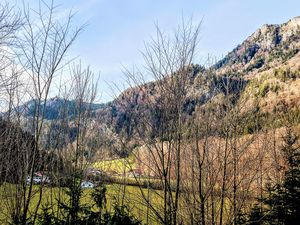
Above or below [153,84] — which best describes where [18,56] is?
above

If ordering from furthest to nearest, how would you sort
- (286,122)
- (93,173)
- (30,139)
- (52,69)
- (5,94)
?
1. (286,122)
2. (93,173)
3. (30,139)
4. (5,94)
5. (52,69)

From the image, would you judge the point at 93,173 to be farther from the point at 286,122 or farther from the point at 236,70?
the point at 286,122

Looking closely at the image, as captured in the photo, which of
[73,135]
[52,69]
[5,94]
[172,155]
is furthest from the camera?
[73,135]

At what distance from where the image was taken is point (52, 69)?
20.7 feet

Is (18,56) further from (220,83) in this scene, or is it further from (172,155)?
(220,83)

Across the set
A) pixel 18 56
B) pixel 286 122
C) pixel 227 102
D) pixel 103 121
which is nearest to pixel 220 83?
pixel 227 102

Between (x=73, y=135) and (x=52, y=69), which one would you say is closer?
(x=52, y=69)

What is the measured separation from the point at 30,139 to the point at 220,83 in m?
4.97

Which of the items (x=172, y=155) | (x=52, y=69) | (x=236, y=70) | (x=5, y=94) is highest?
(x=236, y=70)

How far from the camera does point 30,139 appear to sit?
310 inches

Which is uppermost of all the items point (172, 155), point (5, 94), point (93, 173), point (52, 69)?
point (52, 69)

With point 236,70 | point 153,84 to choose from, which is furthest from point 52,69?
point 236,70

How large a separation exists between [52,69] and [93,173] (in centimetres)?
676

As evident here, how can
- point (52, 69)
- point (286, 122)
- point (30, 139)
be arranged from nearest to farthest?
point (52, 69), point (30, 139), point (286, 122)
